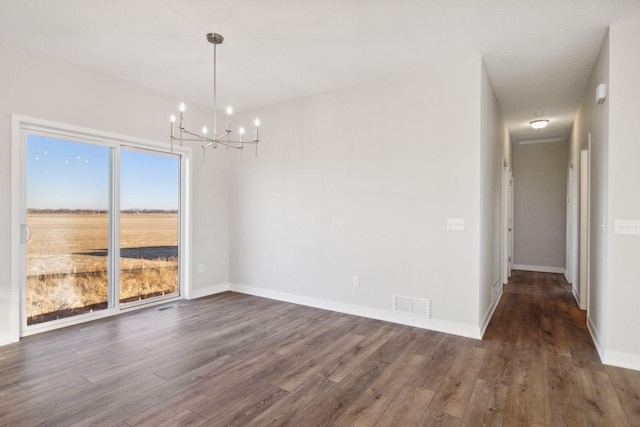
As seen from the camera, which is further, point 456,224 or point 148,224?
point 148,224

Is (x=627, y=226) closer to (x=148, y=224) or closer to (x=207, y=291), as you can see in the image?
(x=207, y=291)

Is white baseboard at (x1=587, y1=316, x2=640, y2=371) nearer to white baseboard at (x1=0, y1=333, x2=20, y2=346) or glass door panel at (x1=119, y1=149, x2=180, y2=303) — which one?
glass door panel at (x1=119, y1=149, x2=180, y2=303)

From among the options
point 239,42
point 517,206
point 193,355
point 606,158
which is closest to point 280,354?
point 193,355

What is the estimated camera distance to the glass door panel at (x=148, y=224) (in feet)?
14.1

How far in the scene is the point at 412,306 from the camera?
3.82 meters

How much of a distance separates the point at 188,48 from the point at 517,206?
7.56 m

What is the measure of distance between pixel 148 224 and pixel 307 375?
3171 mm

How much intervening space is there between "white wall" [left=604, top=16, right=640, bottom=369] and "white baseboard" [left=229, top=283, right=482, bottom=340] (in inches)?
44.6

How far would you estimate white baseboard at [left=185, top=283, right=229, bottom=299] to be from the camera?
4953mm

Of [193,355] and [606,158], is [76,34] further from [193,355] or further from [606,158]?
[606,158]

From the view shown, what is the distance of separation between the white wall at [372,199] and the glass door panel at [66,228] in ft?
6.36

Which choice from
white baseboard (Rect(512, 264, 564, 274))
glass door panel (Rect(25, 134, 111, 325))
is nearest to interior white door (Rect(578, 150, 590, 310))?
white baseboard (Rect(512, 264, 564, 274))

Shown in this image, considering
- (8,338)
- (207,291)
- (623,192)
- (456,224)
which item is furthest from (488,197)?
(8,338)

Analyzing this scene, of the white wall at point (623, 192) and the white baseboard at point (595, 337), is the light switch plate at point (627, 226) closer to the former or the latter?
the white wall at point (623, 192)
